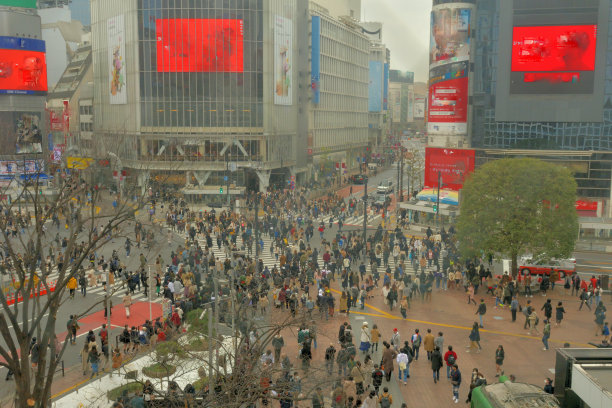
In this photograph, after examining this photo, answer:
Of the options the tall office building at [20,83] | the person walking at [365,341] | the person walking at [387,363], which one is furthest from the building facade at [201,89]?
the person walking at [387,363]

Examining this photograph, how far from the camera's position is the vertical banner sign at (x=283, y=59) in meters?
71.4

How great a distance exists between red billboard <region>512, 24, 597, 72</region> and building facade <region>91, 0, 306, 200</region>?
88.3 ft

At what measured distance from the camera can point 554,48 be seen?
56375 mm

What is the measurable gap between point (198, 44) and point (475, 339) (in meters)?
51.9

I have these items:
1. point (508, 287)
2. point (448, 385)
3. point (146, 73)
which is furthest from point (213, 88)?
point (448, 385)

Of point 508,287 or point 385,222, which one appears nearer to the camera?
point 508,287

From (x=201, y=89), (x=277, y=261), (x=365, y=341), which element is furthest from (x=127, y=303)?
(x=201, y=89)

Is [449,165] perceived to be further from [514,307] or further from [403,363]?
[403,363]

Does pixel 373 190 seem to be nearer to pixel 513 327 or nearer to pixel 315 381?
pixel 513 327

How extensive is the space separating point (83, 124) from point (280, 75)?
38976 millimetres

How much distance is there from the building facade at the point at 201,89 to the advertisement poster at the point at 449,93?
723 inches

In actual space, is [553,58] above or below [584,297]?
above

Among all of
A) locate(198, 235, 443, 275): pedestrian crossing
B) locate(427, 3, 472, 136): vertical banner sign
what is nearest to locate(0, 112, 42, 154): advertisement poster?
locate(198, 235, 443, 275): pedestrian crossing

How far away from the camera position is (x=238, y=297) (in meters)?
27.5
